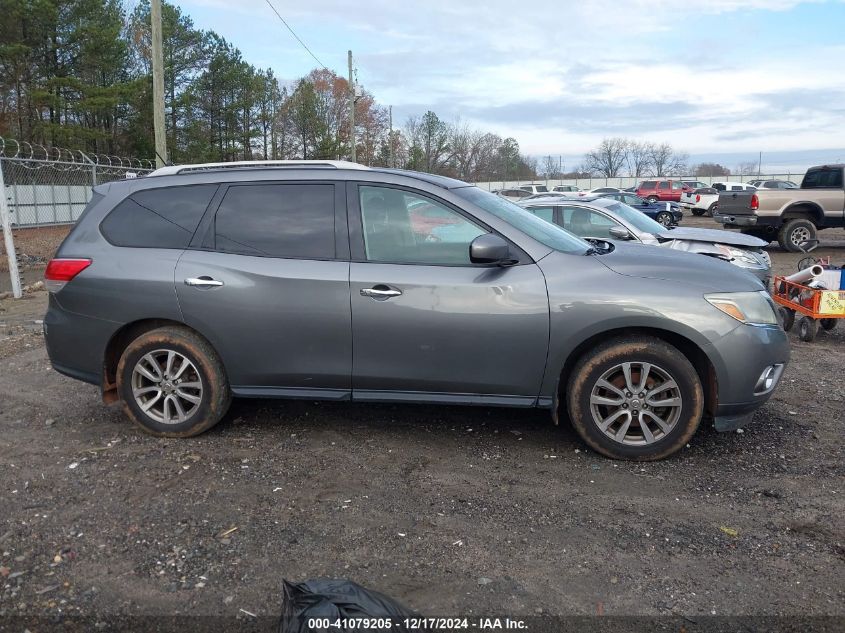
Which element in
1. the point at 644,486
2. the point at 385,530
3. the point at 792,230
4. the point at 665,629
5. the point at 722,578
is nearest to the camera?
the point at 665,629

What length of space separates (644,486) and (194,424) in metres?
2.92

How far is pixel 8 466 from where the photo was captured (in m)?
4.30

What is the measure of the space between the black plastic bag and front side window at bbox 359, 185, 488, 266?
2316 mm

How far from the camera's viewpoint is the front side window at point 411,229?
4.39 meters

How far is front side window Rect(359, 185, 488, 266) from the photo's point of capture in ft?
14.4

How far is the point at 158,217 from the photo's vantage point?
4773 mm

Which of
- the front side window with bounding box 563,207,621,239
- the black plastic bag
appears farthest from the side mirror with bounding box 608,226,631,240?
the black plastic bag

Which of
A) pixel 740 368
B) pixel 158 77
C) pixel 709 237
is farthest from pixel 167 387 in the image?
pixel 158 77

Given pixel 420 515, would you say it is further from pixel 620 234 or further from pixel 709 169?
pixel 709 169

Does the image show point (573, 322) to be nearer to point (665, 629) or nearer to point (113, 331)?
point (665, 629)

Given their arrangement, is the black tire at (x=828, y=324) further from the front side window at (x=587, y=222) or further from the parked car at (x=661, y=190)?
the parked car at (x=661, y=190)

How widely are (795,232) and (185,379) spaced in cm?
1607

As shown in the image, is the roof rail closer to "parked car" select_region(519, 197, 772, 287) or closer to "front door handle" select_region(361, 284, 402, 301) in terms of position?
"front door handle" select_region(361, 284, 402, 301)

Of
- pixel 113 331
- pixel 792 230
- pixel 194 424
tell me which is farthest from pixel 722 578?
pixel 792 230
